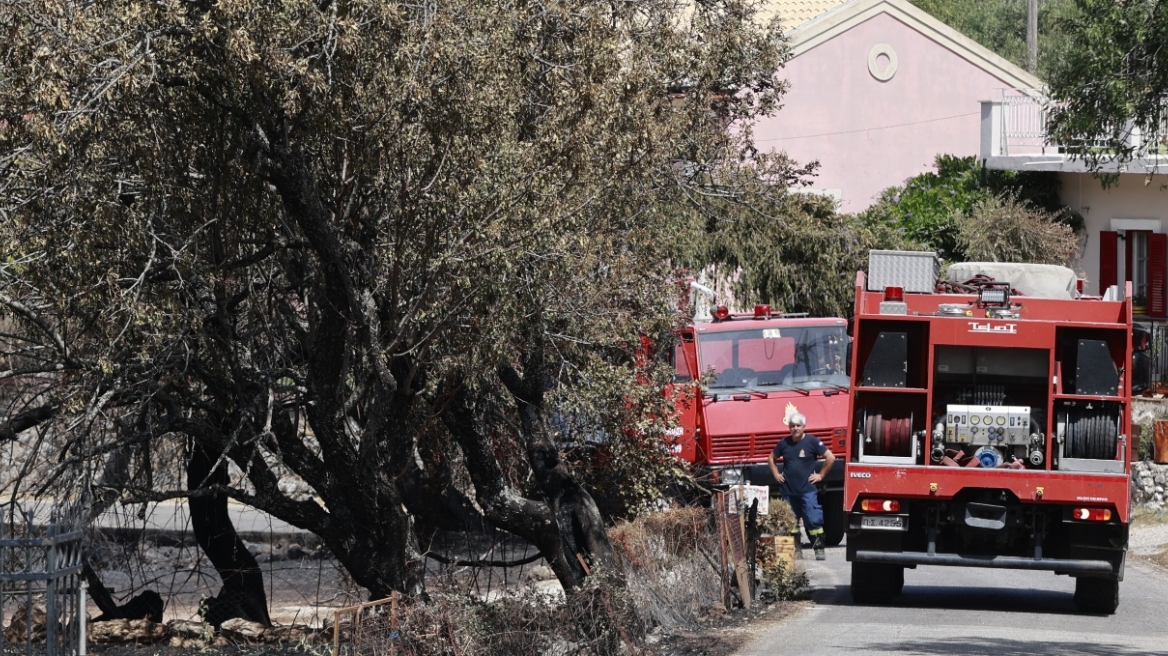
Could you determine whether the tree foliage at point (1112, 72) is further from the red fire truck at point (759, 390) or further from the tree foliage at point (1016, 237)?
the tree foliage at point (1016, 237)

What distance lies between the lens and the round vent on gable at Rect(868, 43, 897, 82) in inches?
1347

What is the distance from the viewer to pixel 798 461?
15688mm

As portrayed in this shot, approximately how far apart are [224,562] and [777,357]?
7.37m

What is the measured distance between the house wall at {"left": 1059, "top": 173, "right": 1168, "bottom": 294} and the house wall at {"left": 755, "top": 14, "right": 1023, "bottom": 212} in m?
5.99

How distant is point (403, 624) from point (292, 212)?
2673mm

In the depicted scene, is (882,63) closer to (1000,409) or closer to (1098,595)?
(1000,409)

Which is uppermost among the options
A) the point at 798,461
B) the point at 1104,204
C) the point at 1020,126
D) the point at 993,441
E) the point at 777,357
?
the point at 1020,126

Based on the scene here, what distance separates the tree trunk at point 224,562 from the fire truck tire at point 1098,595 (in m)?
7.66

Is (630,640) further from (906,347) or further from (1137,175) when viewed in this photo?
(1137,175)

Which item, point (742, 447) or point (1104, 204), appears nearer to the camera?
point (742, 447)

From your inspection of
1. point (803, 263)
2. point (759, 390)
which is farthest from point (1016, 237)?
point (759, 390)

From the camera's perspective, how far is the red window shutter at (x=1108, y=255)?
2742 cm

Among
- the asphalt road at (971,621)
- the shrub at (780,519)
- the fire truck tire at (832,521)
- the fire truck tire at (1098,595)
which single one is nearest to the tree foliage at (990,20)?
the fire truck tire at (832,521)

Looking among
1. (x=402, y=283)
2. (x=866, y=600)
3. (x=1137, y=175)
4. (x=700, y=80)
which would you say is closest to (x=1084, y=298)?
(x=866, y=600)
